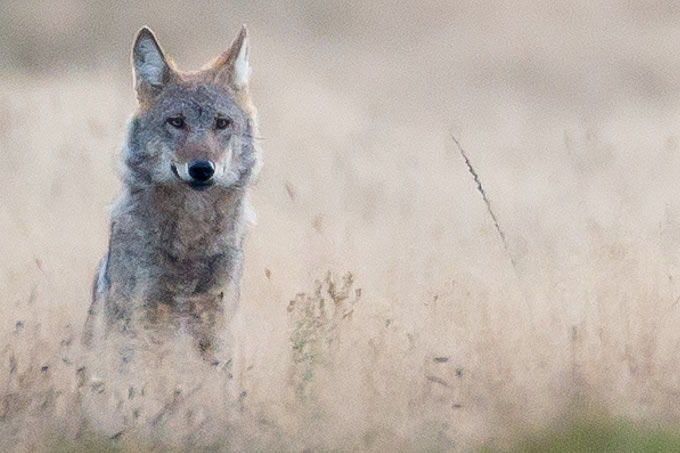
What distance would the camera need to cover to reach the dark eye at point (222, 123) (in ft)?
24.7

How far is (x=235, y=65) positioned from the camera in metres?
7.77

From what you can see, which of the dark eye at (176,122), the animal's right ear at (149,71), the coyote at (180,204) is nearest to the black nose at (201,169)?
the coyote at (180,204)

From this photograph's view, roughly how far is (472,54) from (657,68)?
3038 millimetres

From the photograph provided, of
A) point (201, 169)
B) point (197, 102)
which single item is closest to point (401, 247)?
point (197, 102)

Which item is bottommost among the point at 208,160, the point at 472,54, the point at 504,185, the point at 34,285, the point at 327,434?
the point at 327,434

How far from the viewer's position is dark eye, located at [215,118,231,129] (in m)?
7.53

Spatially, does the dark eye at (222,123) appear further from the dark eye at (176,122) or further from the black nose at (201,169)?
the black nose at (201,169)

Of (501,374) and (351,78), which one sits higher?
(351,78)

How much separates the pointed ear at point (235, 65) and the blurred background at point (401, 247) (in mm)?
630

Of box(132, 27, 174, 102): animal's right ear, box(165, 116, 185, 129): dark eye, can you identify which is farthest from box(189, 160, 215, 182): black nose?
box(132, 27, 174, 102): animal's right ear

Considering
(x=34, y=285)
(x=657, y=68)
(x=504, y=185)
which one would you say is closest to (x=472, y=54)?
(x=657, y=68)

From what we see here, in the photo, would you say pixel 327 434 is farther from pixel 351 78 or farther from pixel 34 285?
pixel 351 78

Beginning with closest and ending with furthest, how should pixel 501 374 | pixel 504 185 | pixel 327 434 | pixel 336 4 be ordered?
pixel 327 434, pixel 501 374, pixel 504 185, pixel 336 4

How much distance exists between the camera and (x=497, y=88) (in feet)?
70.6
